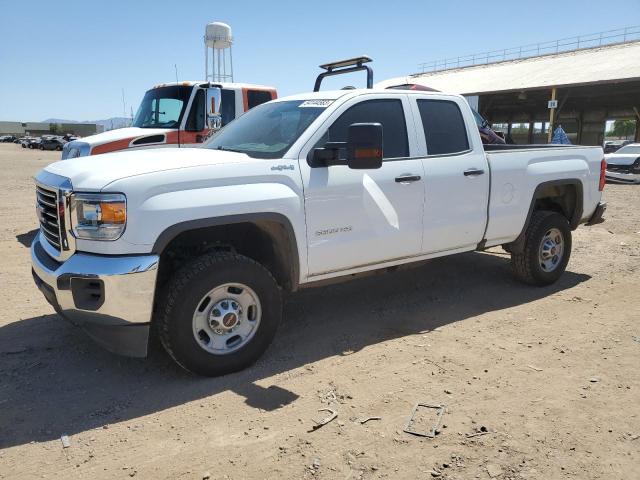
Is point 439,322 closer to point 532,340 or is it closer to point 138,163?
point 532,340

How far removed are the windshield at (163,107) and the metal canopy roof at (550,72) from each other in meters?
17.7

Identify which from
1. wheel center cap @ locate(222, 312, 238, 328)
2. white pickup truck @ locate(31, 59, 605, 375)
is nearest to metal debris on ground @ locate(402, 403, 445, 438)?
white pickup truck @ locate(31, 59, 605, 375)

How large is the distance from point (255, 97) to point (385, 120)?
18.2ft

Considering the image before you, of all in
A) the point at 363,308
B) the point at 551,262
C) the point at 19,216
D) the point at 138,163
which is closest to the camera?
the point at 138,163

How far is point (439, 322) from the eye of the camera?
15.7ft

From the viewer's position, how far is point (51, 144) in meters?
56.4

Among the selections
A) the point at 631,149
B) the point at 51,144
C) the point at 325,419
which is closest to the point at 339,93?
the point at 325,419

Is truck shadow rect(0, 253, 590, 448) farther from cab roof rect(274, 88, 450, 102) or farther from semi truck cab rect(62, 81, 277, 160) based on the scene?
semi truck cab rect(62, 81, 277, 160)

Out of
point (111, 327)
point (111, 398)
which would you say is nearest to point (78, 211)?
point (111, 327)

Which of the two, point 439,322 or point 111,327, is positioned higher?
point 111,327

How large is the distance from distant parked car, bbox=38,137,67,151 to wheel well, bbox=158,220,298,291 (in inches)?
2335

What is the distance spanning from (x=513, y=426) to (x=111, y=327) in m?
2.49

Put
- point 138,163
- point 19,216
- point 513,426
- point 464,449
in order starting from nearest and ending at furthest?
point 464,449 < point 513,426 < point 138,163 < point 19,216

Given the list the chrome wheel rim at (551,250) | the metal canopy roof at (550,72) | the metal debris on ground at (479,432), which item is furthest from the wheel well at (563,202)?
the metal canopy roof at (550,72)
